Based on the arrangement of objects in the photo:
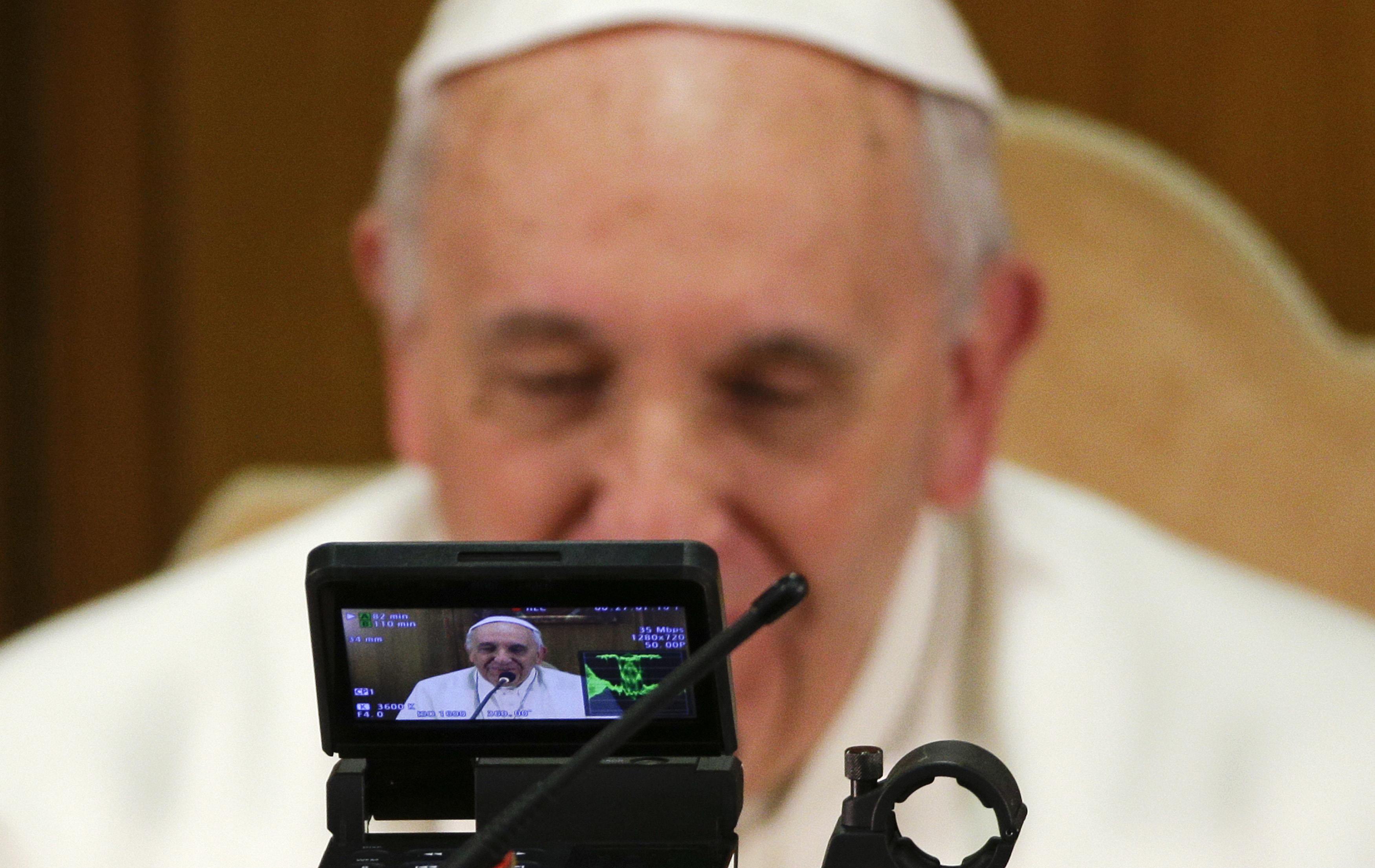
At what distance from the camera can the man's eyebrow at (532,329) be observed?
3.77 feet

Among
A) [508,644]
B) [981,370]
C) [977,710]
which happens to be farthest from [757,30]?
[508,644]

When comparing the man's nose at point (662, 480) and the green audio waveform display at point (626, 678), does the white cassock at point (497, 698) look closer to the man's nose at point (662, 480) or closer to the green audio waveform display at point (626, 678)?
the green audio waveform display at point (626, 678)

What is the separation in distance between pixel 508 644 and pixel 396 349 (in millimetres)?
761

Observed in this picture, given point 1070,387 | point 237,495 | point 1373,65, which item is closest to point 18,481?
point 237,495

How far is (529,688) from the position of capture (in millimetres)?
647

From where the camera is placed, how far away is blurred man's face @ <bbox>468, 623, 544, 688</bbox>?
64 centimetres

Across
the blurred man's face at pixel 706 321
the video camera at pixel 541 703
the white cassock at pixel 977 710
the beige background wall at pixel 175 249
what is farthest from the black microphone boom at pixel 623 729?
the beige background wall at pixel 175 249

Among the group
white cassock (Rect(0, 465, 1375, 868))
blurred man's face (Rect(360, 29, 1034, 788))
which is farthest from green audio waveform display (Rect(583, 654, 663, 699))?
white cassock (Rect(0, 465, 1375, 868))

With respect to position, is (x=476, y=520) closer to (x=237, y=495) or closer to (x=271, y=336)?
(x=237, y=495)

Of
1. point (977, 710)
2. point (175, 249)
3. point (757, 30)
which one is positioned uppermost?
point (757, 30)

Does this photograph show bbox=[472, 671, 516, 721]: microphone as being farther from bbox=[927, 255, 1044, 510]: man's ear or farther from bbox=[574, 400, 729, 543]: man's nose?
bbox=[927, 255, 1044, 510]: man's ear

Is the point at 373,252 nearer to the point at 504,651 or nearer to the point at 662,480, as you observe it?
the point at 662,480

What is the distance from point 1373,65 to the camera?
5.99 feet

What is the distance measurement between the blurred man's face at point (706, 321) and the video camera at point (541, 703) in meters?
0.44
